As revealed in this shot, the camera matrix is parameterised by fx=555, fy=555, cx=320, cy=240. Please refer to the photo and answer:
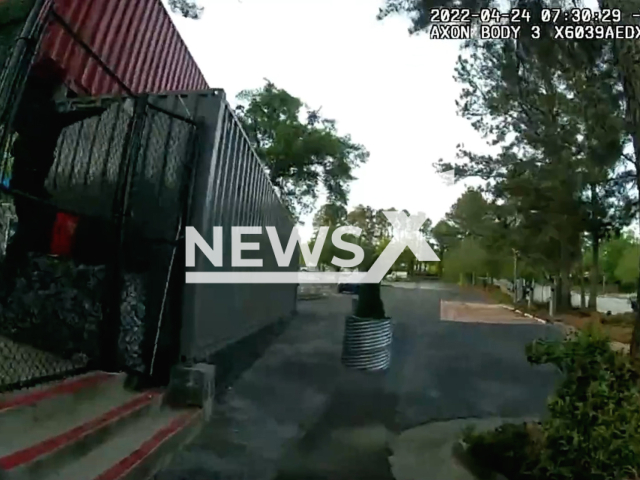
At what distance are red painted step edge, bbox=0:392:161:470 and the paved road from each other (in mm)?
514

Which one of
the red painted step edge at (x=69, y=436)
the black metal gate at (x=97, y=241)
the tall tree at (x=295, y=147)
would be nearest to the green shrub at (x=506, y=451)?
the red painted step edge at (x=69, y=436)

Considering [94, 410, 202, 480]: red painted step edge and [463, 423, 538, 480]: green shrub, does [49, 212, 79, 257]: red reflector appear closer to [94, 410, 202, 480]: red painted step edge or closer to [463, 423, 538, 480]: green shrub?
[94, 410, 202, 480]: red painted step edge

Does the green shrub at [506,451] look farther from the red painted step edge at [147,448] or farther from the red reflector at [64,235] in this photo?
the red reflector at [64,235]

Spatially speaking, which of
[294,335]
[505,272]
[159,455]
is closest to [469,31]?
[159,455]

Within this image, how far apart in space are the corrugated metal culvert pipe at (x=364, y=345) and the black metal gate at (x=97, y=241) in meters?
3.56

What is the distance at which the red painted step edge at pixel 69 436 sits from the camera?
2705mm

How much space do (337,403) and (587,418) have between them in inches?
127

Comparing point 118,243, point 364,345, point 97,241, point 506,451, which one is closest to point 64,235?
point 97,241

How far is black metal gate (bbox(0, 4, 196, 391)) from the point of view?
4.47 metres

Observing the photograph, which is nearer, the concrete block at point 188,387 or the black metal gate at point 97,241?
the black metal gate at point 97,241

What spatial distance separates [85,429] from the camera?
339 centimetres

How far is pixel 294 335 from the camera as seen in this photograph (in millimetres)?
11180
